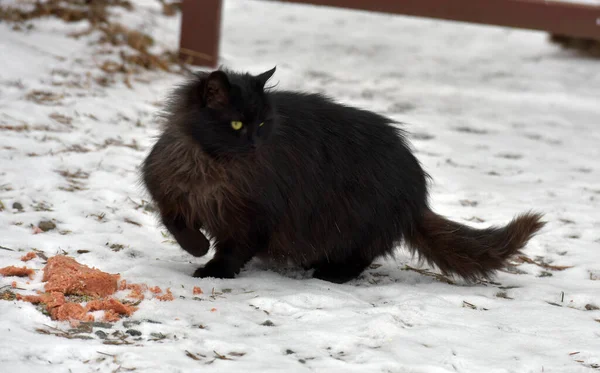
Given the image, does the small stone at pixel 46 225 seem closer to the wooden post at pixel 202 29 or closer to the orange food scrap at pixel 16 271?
the orange food scrap at pixel 16 271

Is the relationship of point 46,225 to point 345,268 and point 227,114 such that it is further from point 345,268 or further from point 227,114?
point 345,268

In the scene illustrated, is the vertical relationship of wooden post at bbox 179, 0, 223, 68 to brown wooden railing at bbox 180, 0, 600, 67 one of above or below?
below

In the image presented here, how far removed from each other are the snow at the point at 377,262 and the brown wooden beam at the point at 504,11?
2.22 feet

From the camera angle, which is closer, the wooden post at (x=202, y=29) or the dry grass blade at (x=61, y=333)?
the dry grass blade at (x=61, y=333)

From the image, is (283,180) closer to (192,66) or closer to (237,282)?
(237,282)

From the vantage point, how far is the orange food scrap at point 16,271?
2.88 m

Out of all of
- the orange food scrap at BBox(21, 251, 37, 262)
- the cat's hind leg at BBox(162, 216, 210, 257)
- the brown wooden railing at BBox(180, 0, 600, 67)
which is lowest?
the orange food scrap at BBox(21, 251, 37, 262)

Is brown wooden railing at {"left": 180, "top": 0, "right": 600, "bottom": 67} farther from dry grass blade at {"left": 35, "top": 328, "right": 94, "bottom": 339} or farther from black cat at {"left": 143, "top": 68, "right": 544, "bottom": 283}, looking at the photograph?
dry grass blade at {"left": 35, "top": 328, "right": 94, "bottom": 339}

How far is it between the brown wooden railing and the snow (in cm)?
60

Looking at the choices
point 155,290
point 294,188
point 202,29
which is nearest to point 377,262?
point 294,188

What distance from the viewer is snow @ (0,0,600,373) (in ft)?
8.31

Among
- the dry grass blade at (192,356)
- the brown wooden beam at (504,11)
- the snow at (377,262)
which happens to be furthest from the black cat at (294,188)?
the brown wooden beam at (504,11)

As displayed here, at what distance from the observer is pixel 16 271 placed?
2.90 metres

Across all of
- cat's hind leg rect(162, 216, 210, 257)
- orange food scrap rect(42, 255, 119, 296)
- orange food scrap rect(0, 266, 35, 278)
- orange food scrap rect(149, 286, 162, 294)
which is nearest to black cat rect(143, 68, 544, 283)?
cat's hind leg rect(162, 216, 210, 257)
